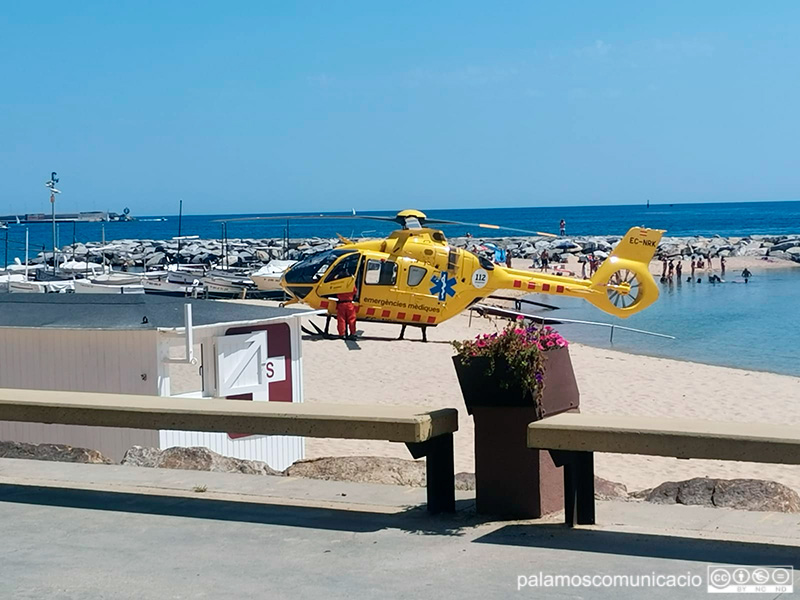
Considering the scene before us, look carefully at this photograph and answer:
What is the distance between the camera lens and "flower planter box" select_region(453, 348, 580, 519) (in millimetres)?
5062

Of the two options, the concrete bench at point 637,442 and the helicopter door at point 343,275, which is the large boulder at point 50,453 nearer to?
the concrete bench at point 637,442

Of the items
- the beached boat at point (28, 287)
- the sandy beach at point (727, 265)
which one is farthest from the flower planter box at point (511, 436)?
the sandy beach at point (727, 265)

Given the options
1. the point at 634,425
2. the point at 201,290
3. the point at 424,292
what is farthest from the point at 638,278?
the point at 634,425

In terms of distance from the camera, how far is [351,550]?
4789 millimetres

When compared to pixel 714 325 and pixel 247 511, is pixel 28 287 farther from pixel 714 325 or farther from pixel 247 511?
pixel 247 511

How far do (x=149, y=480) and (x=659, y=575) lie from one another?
3307mm

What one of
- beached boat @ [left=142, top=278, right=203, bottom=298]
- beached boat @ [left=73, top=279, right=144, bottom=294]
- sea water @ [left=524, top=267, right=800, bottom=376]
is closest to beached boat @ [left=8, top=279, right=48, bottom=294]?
beached boat @ [left=73, top=279, right=144, bottom=294]

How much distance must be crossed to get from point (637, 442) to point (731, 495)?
71.7 inches

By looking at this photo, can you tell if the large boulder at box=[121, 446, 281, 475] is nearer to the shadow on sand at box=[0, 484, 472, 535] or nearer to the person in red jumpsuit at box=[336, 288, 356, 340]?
the shadow on sand at box=[0, 484, 472, 535]

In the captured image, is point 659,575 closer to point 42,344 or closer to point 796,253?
point 42,344

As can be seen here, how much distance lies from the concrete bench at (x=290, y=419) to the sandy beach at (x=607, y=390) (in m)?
5.24

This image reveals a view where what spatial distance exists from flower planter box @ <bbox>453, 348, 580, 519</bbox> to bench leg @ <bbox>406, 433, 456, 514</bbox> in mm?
163

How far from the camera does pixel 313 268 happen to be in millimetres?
21797

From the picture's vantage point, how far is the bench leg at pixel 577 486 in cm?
500
